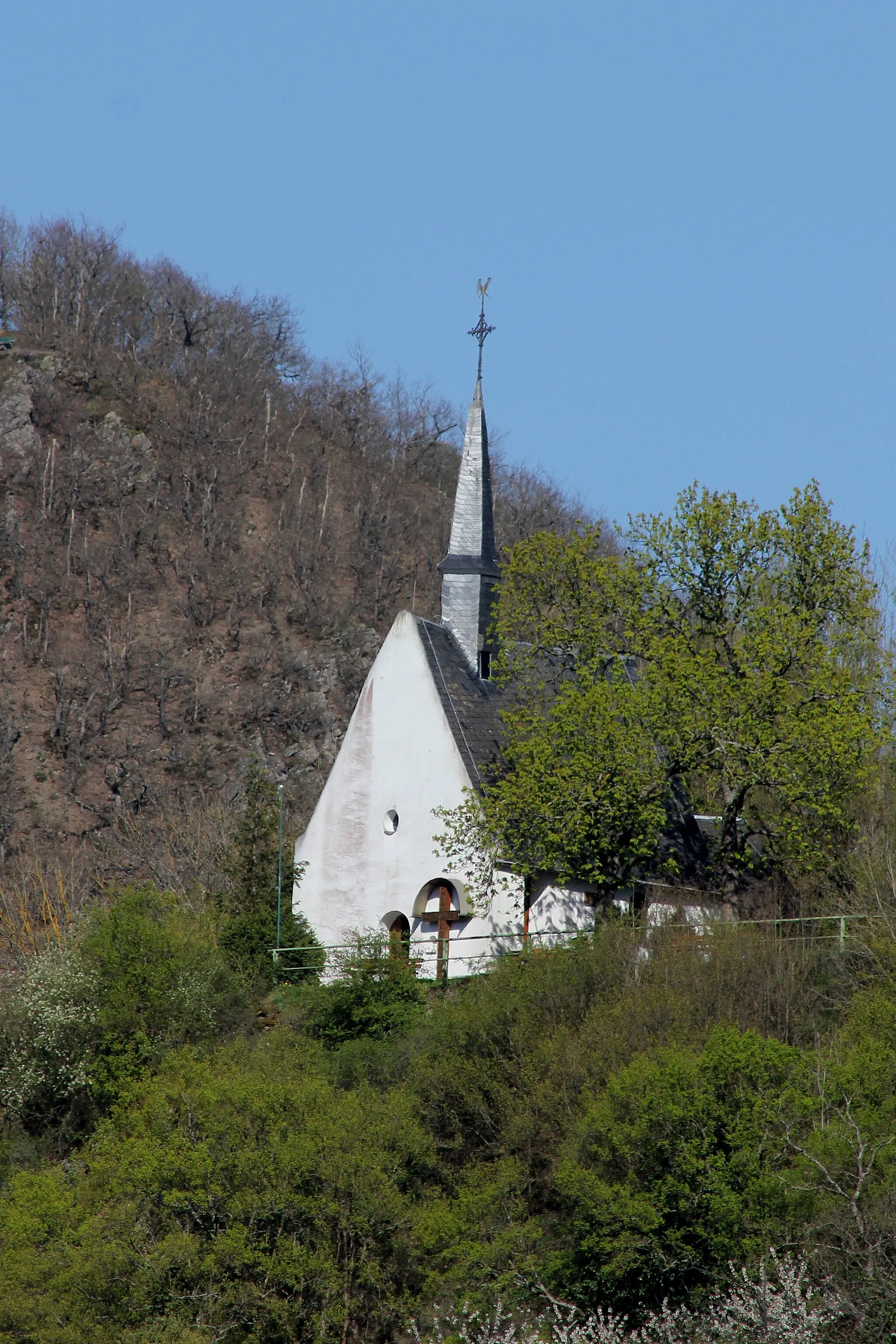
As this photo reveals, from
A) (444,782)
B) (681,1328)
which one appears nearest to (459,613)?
(444,782)

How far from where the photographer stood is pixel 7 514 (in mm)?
65125

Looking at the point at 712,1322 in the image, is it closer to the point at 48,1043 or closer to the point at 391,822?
the point at 48,1043

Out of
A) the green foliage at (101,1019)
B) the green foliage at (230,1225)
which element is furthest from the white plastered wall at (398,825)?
the green foliage at (230,1225)

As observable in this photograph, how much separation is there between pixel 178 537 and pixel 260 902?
39.3 metres

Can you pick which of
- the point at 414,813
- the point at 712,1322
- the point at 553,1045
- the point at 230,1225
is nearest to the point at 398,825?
the point at 414,813

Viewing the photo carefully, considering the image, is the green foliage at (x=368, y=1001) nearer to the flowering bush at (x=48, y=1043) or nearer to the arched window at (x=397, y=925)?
the arched window at (x=397, y=925)

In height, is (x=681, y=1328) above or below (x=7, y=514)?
below

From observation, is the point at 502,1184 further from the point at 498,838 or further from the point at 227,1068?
the point at 498,838

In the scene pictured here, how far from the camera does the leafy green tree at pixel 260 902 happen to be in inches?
1136

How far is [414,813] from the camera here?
1178 inches

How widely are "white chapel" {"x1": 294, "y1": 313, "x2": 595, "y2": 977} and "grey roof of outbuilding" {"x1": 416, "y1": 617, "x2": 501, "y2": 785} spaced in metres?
0.03

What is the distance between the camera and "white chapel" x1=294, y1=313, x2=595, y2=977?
1122 inches

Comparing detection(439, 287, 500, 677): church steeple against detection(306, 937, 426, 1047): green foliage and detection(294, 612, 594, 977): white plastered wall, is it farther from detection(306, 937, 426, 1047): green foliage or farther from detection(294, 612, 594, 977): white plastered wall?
detection(306, 937, 426, 1047): green foliage

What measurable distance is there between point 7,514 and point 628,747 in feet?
145
